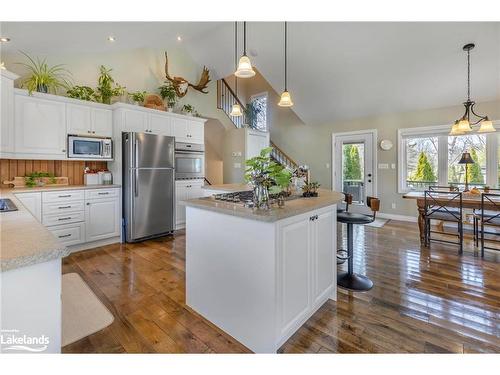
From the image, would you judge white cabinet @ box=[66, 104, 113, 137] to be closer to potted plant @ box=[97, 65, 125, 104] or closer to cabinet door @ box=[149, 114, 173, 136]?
potted plant @ box=[97, 65, 125, 104]

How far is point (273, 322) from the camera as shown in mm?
1580

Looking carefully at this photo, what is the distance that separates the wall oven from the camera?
4805 mm

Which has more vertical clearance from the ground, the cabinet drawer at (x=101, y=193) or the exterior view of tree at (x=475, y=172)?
the exterior view of tree at (x=475, y=172)

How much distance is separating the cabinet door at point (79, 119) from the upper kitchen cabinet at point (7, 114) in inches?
24.6

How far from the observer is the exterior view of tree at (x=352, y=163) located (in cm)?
629

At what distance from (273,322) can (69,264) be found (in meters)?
2.85

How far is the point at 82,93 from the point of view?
12.8 feet

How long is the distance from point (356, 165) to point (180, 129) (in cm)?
428

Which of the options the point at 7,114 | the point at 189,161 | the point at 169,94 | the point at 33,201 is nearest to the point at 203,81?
the point at 169,94

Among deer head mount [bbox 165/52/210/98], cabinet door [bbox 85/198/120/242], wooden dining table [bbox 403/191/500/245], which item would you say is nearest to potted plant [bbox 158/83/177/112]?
deer head mount [bbox 165/52/210/98]

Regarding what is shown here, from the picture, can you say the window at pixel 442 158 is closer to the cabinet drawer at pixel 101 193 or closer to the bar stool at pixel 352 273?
the bar stool at pixel 352 273

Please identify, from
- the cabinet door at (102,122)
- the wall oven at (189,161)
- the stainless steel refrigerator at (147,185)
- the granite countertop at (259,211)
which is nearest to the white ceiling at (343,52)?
the cabinet door at (102,122)

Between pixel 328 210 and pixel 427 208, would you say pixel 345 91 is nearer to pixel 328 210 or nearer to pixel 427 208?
pixel 427 208

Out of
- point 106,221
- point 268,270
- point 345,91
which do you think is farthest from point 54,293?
point 345,91
